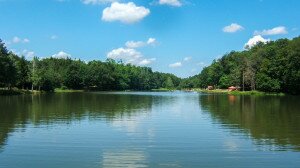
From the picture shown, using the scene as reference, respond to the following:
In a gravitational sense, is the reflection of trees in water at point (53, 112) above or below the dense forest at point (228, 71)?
below

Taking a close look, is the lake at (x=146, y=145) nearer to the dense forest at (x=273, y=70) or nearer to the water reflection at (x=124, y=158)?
the water reflection at (x=124, y=158)

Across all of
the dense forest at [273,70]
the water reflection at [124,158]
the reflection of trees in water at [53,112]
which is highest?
the dense forest at [273,70]

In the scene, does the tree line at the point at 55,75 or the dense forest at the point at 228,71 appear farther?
the tree line at the point at 55,75

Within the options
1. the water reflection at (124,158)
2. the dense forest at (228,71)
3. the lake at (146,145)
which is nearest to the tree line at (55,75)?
the dense forest at (228,71)

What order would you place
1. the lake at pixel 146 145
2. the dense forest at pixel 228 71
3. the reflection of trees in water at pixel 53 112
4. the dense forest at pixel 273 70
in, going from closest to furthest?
the lake at pixel 146 145, the reflection of trees in water at pixel 53 112, the dense forest at pixel 228 71, the dense forest at pixel 273 70

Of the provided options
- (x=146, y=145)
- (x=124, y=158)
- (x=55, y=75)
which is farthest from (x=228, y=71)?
(x=124, y=158)

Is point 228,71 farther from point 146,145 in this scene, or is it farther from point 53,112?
point 146,145

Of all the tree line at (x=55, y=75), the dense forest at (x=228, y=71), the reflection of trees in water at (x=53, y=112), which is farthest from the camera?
the tree line at (x=55, y=75)

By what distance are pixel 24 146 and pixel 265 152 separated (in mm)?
11181

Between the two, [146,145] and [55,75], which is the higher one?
[55,75]

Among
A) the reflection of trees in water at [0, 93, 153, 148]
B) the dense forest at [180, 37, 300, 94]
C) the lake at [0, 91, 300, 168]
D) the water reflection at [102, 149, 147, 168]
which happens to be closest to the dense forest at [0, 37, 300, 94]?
the dense forest at [180, 37, 300, 94]

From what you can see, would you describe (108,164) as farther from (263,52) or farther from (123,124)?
(263,52)

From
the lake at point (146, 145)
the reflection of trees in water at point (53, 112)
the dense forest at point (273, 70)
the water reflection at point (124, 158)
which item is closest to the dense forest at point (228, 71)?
the dense forest at point (273, 70)

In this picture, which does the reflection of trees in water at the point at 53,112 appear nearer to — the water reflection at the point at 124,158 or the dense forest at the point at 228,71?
the water reflection at the point at 124,158
